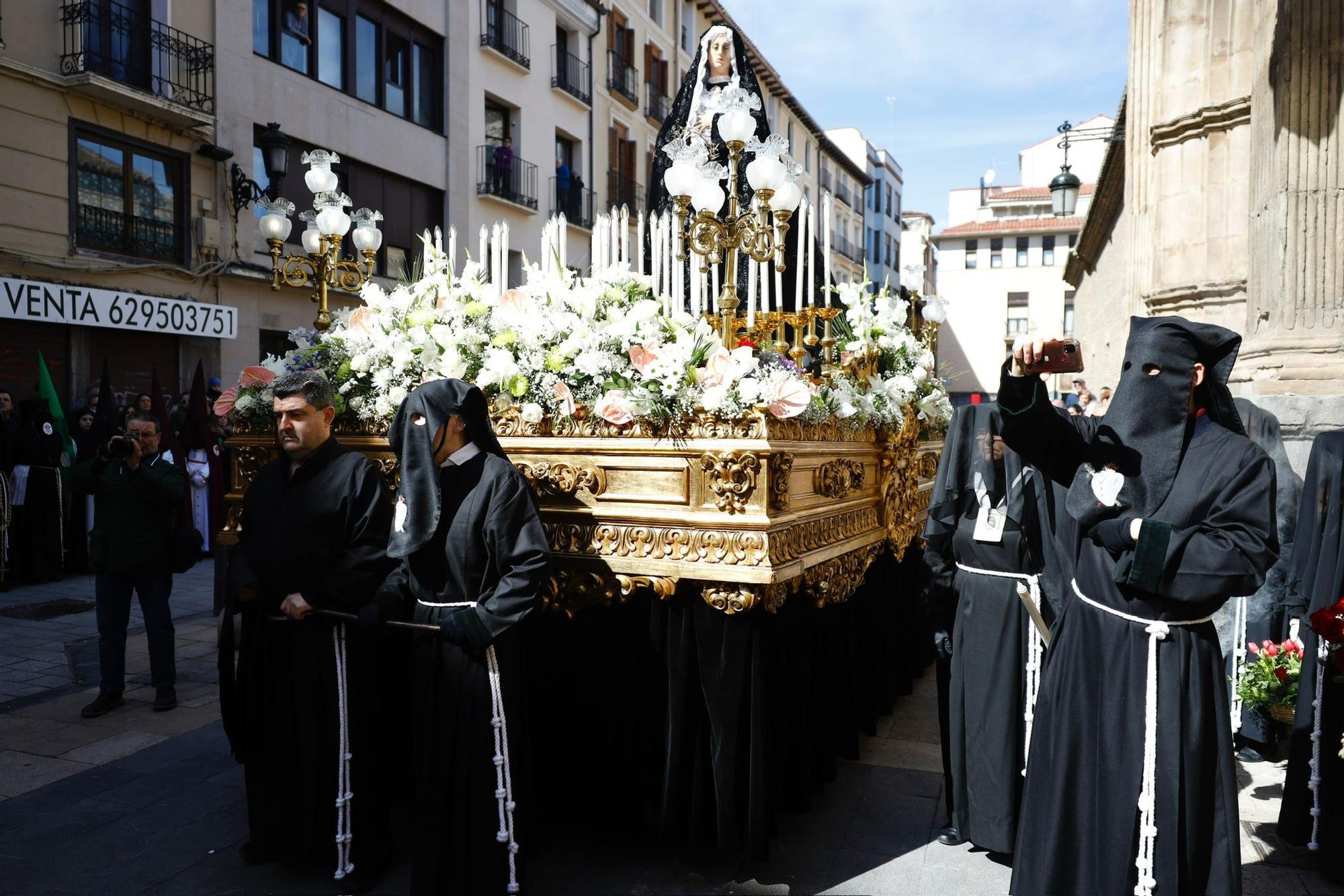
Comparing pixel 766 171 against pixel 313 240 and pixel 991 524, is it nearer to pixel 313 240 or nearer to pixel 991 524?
pixel 991 524

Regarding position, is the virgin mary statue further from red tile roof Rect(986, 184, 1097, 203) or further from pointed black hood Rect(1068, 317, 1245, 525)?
red tile roof Rect(986, 184, 1097, 203)

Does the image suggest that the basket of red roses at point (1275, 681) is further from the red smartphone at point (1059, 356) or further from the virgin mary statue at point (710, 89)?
the virgin mary statue at point (710, 89)

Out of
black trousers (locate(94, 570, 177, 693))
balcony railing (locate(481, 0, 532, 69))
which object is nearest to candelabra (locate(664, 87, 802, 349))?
black trousers (locate(94, 570, 177, 693))

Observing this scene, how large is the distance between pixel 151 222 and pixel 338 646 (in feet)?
37.5

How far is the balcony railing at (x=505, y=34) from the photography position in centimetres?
1922

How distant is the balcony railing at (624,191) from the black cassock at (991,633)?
20305 mm

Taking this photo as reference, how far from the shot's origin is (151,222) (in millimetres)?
12867

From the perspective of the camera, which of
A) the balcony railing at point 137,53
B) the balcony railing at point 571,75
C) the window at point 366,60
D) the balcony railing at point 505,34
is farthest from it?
the balcony railing at point 571,75

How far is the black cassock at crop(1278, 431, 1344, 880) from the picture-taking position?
12.1 ft

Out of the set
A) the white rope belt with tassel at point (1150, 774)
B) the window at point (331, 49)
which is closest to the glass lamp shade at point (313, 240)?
the white rope belt with tassel at point (1150, 774)

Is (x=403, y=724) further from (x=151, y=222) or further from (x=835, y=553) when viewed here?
(x=151, y=222)

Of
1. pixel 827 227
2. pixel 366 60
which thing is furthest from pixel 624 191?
pixel 827 227

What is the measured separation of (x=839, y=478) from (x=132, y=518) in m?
4.11

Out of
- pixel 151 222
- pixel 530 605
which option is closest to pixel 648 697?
pixel 530 605
